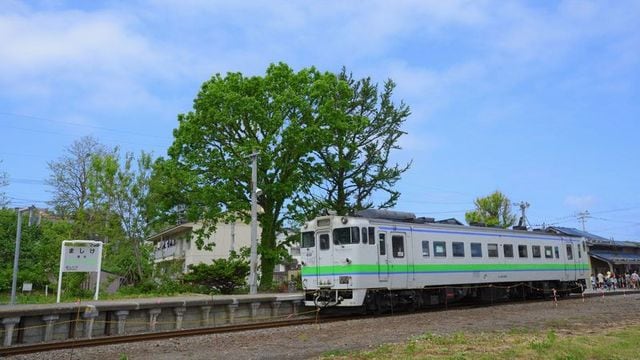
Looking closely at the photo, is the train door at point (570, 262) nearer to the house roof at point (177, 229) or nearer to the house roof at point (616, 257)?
the house roof at point (616, 257)

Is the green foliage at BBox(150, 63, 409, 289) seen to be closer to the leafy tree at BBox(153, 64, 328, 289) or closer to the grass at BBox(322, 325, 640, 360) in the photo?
the leafy tree at BBox(153, 64, 328, 289)

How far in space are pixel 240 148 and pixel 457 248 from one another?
11134 millimetres

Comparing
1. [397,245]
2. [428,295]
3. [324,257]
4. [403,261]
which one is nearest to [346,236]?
[324,257]

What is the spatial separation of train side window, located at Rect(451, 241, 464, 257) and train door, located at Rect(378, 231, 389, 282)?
11.5 ft

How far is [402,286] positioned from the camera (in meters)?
17.0

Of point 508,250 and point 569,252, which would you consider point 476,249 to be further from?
point 569,252

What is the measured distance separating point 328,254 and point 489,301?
30.5 feet

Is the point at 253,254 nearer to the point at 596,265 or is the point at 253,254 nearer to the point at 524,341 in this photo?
the point at 524,341

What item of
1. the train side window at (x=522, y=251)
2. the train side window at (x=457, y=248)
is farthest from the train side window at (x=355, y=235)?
the train side window at (x=522, y=251)

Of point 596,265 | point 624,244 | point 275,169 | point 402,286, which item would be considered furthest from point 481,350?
point 624,244

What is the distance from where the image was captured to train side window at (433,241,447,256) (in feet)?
59.8

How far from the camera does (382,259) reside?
1647 cm

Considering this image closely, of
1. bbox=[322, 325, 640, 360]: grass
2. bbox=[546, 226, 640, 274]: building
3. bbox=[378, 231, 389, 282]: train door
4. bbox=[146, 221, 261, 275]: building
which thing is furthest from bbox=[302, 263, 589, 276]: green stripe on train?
bbox=[146, 221, 261, 275]: building

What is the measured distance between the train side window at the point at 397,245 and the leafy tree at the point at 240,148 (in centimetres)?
970
